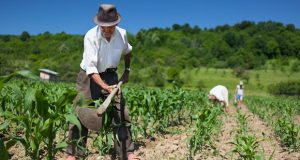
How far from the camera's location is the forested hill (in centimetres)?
6625

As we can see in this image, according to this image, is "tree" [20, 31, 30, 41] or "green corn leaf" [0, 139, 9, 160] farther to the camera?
"tree" [20, 31, 30, 41]

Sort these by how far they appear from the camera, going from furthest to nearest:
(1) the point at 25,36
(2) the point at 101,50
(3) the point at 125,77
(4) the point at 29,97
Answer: (1) the point at 25,36
(3) the point at 125,77
(2) the point at 101,50
(4) the point at 29,97

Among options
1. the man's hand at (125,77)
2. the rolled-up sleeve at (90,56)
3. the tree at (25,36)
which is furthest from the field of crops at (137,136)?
the tree at (25,36)

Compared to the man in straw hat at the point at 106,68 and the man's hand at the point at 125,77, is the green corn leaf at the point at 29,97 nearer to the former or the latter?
the man in straw hat at the point at 106,68

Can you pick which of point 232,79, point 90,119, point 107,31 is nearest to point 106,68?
point 107,31

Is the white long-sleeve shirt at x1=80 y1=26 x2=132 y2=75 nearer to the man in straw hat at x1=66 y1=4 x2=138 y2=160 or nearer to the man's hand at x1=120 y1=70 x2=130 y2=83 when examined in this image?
the man in straw hat at x1=66 y1=4 x2=138 y2=160

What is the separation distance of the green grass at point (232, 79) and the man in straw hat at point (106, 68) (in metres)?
46.6

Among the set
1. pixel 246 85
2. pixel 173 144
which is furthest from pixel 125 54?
pixel 246 85

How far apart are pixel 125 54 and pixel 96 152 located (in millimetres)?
1393

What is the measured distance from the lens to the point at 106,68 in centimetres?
415

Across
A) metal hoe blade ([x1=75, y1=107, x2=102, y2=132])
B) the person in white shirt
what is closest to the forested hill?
the person in white shirt

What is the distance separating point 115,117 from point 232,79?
5840 centimetres

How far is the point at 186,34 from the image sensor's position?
4208 inches

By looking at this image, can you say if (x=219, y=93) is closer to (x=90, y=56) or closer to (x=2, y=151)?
(x=90, y=56)
